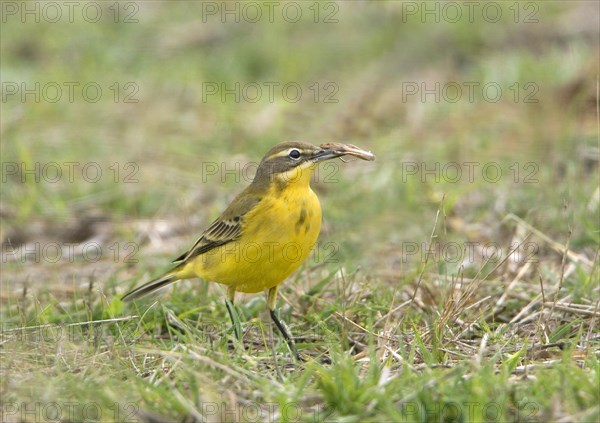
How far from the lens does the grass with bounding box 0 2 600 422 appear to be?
5.29 metres

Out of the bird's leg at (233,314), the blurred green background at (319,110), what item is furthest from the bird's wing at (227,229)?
the blurred green background at (319,110)

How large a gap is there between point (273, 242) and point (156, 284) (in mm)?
1174

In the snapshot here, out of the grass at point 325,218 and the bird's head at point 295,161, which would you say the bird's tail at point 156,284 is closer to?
the grass at point 325,218

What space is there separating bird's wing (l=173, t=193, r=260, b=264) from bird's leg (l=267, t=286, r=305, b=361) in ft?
1.55

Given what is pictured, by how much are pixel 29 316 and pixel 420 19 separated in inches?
384

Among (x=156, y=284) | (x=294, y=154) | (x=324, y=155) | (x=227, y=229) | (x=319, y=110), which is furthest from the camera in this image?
(x=319, y=110)

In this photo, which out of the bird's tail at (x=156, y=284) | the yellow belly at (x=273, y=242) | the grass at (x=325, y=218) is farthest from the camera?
the bird's tail at (x=156, y=284)

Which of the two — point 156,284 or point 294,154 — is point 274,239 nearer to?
point 294,154

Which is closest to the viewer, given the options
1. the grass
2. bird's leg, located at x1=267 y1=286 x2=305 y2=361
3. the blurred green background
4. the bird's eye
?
the grass

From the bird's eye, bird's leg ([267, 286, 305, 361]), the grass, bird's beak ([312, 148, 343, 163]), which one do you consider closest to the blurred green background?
the grass

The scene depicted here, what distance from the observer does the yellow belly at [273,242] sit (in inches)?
266

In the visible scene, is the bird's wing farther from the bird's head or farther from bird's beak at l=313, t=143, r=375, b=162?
bird's beak at l=313, t=143, r=375, b=162

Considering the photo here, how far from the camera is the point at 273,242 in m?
6.79

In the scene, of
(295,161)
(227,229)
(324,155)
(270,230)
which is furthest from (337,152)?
(227,229)
